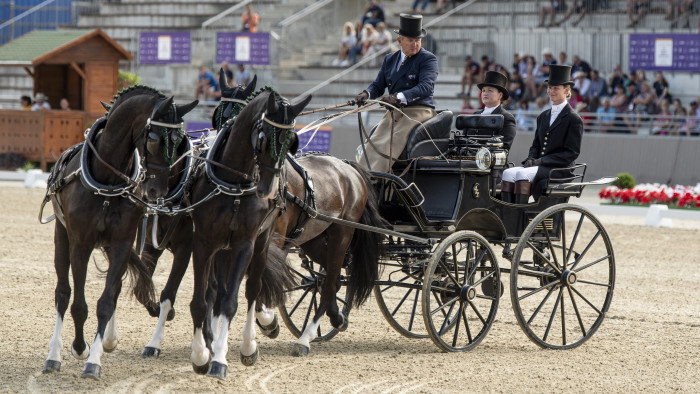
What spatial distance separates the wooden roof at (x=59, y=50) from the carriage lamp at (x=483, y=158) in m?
16.6

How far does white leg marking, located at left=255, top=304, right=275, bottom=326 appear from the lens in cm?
697

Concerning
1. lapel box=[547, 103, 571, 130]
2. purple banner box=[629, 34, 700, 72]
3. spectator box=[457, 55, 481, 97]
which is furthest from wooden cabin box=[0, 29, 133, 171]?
lapel box=[547, 103, 571, 130]

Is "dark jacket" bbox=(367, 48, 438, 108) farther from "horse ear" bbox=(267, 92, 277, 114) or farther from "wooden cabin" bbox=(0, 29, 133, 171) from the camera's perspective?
"wooden cabin" bbox=(0, 29, 133, 171)

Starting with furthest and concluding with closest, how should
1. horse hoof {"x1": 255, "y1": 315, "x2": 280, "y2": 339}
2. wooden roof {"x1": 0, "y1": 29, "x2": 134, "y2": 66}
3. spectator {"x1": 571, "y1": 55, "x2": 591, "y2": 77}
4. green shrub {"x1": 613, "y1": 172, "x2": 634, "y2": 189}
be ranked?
wooden roof {"x1": 0, "y1": 29, "x2": 134, "y2": 66} → spectator {"x1": 571, "y1": 55, "x2": 591, "y2": 77} → green shrub {"x1": 613, "y1": 172, "x2": 634, "y2": 189} → horse hoof {"x1": 255, "y1": 315, "x2": 280, "y2": 339}

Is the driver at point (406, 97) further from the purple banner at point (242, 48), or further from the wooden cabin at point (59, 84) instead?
the purple banner at point (242, 48)

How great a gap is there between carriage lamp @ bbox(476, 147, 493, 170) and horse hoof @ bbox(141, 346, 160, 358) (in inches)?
102

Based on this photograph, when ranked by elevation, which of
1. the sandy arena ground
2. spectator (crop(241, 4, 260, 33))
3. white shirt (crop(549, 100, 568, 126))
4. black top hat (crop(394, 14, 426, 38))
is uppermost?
spectator (crop(241, 4, 260, 33))

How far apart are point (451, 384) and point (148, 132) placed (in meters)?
2.29

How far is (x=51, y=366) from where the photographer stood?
596 cm

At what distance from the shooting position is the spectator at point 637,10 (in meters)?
22.5

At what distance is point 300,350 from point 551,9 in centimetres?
1796

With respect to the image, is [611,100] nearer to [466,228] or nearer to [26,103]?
[26,103]

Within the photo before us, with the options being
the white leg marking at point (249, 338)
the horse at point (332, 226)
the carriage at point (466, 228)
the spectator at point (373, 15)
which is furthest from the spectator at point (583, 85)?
the white leg marking at point (249, 338)

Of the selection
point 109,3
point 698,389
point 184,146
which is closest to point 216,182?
point 184,146
